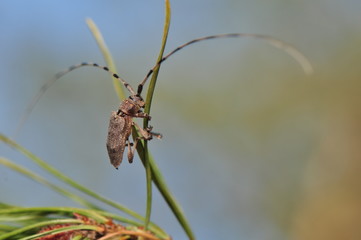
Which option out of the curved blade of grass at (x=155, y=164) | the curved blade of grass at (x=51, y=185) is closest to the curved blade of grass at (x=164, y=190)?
the curved blade of grass at (x=155, y=164)

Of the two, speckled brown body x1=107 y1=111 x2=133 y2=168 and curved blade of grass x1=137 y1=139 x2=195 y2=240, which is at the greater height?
speckled brown body x1=107 y1=111 x2=133 y2=168

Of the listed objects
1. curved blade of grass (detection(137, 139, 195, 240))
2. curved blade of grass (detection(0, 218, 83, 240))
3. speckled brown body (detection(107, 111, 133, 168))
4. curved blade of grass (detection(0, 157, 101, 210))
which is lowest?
curved blade of grass (detection(0, 218, 83, 240))

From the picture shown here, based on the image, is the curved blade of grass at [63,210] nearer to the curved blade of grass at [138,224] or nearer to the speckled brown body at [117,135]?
the curved blade of grass at [138,224]

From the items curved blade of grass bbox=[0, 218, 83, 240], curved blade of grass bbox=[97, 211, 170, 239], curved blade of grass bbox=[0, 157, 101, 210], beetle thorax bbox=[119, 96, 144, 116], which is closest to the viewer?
curved blade of grass bbox=[0, 218, 83, 240]

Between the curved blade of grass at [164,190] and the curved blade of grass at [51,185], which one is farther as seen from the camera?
the curved blade of grass at [51,185]

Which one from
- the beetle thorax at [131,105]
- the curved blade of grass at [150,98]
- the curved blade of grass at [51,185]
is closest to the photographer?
the curved blade of grass at [150,98]

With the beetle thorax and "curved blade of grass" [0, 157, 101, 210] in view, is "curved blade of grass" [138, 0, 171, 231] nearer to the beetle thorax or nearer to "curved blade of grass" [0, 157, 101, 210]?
"curved blade of grass" [0, 157, 101, 210]

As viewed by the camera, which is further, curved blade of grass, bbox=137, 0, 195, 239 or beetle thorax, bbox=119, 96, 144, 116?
beetle thorax, bbox=119, 96, 144, 116

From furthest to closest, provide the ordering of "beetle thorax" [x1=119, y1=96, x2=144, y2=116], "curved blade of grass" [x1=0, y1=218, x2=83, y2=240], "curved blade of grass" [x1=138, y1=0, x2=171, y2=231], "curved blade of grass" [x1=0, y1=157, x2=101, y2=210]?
"beetle thorax" [x1=119, y1=96, x2=144, y2=116] < "curved blade of grass" [x1=0, y1=157, x2=101, y2=210] < "curved blade of grass" [x1=0, y1=218, x2=83, y2=240] < "curved blade of grass" [x1=138, y1=0, x2=171, y2=231]

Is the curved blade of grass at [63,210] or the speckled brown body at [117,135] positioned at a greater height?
the speckled brown body at [117,135]

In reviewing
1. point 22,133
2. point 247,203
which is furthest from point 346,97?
point 22,133

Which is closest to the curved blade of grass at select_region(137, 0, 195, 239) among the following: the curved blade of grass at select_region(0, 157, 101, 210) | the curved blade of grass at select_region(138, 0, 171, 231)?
the curved blade of grass at select_region(138, 0, 171, 231)
